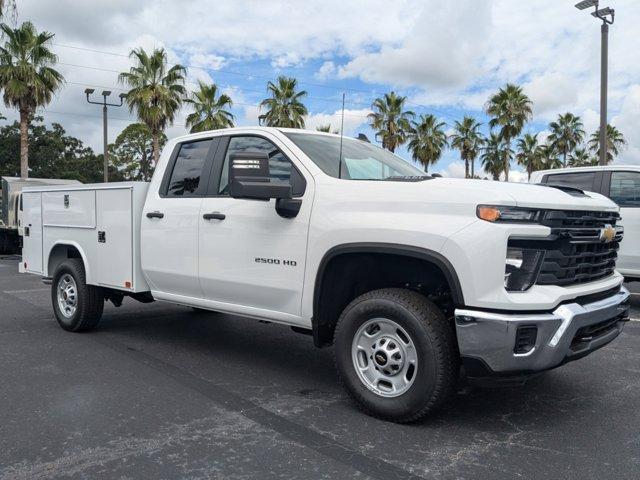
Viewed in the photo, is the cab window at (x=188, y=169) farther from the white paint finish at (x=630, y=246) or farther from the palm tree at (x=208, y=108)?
the palm tree at (x=208, y=108)

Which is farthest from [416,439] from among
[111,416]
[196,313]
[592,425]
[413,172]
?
[196,313]

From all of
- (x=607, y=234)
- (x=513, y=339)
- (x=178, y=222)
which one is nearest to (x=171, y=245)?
(x=178, y=222)

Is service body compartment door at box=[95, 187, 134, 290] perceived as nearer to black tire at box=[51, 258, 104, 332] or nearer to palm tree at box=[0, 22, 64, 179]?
black tire at box=[51, 258, 104, 332]

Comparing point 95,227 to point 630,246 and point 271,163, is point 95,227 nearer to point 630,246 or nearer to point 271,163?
point 271,163

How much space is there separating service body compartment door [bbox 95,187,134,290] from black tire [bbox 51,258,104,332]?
0.32m

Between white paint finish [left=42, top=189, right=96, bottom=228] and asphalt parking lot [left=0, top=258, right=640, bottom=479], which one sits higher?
white paint finish [left=42, top=189, right=96, bottom=228]

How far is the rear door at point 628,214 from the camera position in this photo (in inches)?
319

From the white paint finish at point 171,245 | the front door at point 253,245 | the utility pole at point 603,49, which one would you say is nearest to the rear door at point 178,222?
the white paint finish at point 171,245

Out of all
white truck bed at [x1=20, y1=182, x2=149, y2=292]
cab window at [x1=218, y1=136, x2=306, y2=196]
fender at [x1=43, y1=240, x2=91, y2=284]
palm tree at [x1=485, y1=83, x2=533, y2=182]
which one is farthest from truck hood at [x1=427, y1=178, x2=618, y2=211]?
palm tree at [x1=485, y1=83, x2=533, y2=182]

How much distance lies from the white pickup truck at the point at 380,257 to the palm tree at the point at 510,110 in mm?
37980

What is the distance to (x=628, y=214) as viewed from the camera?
821cm

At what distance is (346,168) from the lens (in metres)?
4.70

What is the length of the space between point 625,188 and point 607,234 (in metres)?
4.84

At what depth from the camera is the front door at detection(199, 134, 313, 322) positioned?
4418mm
